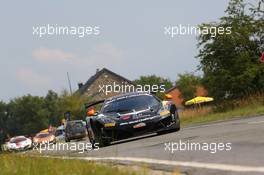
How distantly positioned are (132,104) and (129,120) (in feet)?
2.63

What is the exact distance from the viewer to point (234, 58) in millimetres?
42375

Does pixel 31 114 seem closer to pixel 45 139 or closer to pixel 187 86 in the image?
pixel 187 86

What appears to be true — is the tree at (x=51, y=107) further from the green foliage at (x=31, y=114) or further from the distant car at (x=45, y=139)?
the distant car at (x=45, y=139)

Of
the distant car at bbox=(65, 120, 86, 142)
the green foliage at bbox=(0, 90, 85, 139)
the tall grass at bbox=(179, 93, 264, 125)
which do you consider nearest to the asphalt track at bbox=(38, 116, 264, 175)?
the tall grass at bbox=(179, 93, 264, 125)

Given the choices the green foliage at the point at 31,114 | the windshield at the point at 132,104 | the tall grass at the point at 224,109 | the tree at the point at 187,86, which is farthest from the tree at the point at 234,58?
the green foliage at the point at 31,114

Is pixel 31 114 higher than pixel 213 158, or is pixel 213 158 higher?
pixel 213 158

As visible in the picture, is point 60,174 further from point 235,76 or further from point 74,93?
point 74,93

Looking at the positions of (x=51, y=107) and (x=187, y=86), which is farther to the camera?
(x=51, y=107)

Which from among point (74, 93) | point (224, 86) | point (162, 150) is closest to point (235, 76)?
point (224, 86)

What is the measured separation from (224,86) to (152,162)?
3222cm

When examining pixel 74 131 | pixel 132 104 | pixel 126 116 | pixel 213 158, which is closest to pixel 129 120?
pixel 126 116

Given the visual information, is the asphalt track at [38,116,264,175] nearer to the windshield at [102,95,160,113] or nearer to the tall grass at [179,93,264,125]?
the windshield at [102,95,160,113]

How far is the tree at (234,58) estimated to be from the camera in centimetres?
4119

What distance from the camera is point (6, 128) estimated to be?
169500mm
